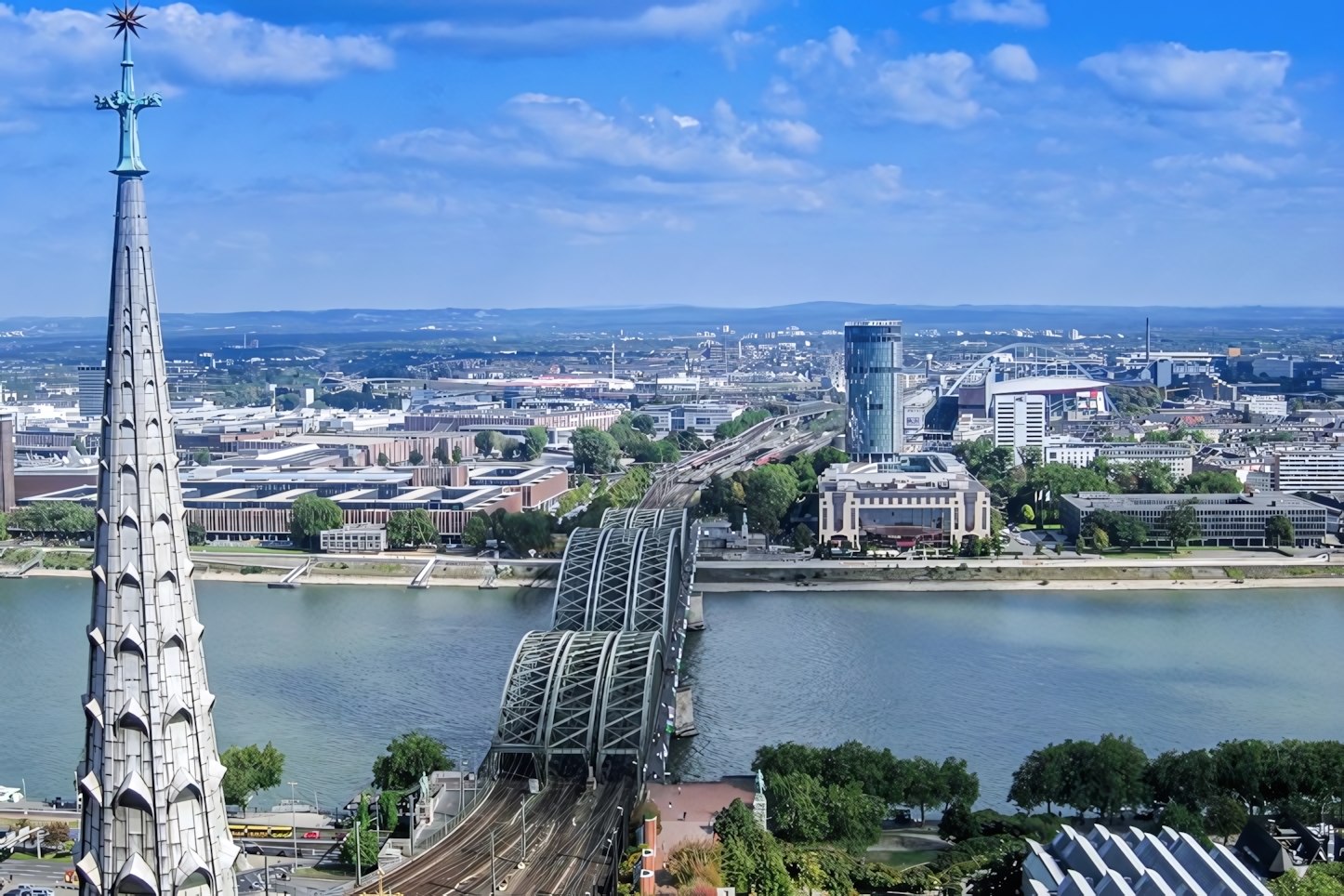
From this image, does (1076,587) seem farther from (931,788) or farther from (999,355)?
(999,355)

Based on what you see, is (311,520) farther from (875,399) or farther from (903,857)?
(903,857)

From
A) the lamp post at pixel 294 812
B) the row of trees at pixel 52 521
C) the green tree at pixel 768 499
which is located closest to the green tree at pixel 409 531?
the row of trees at pixel 52 521

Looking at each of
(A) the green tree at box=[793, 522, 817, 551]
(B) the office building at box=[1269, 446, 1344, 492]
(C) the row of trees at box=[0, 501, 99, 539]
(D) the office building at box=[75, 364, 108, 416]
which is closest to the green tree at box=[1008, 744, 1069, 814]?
(A) the green tree at box=[793, 522, 817, 551]

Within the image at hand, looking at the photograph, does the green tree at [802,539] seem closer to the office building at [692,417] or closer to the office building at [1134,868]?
the office building at [1134,868]

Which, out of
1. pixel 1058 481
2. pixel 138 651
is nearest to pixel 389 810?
pixel 138 651

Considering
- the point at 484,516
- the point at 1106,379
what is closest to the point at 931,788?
the point at 484,516
